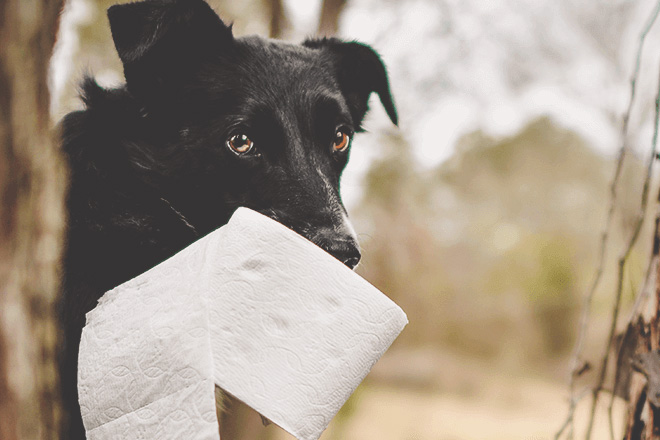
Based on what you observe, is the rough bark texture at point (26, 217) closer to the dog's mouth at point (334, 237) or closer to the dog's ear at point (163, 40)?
the dog's mouth at point (334, 237)

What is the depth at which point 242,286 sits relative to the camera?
4.49 feet

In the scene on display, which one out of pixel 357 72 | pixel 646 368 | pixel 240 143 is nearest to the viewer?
pixel 646 368

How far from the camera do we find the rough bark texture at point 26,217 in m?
0.89

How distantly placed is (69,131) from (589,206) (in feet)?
Answer: 34.4

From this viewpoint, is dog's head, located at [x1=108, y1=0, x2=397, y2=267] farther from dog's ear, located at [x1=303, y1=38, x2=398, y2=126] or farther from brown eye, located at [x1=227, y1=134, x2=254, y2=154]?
dog's ear, located at [x1=303, y1=38, x2=398, y2=126]

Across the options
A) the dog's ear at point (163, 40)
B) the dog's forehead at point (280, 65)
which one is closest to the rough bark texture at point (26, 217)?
the dog's ear at point (163, 40)

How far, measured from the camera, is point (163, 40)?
248 cm

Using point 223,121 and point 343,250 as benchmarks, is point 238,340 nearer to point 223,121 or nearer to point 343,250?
point 343,250

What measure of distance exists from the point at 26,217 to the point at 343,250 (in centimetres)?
128

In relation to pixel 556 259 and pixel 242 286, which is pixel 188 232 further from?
pixel 556 259

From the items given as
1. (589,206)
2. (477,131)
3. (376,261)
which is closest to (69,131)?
(376,261)

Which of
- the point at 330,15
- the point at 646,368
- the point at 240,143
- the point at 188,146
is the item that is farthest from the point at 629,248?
the point at 330,15

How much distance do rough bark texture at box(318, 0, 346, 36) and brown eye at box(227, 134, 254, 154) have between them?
3.03 metres

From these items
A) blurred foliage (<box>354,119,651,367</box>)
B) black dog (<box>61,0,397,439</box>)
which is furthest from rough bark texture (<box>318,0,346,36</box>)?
blurred foliage (<box>354,119,651,367</box>)
